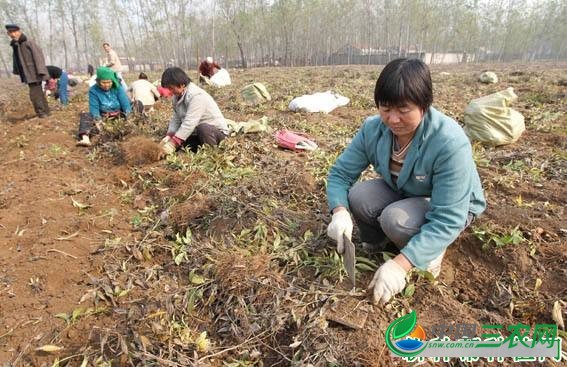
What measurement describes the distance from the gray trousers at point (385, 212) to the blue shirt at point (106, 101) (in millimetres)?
3863

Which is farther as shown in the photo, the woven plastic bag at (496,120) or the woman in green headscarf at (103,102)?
the woman in green headscarf at (103,102)

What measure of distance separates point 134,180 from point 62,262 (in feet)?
4.40

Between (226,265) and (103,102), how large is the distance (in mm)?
3739

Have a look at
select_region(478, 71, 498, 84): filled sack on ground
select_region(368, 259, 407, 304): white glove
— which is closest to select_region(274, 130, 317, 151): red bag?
select_region(368, 259, 407, 304): white glove

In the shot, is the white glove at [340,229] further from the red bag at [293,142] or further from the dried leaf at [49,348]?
the red bag at [293,142]

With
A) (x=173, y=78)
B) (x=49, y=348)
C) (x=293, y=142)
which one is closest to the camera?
(x=49, y=348)

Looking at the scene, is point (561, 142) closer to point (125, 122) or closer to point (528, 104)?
point (528, 104)

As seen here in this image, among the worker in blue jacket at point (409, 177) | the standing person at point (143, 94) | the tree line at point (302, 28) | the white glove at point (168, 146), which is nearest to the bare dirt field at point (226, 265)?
the white glove at point (168, 146)

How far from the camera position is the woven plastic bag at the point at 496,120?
3.68 meters

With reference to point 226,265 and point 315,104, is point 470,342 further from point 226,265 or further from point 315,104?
point 315,104

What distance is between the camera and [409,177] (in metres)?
1.65

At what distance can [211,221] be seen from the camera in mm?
2387

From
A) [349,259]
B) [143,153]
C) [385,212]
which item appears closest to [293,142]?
[143,153]

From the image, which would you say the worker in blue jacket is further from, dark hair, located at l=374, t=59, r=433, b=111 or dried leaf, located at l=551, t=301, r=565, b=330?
dried leaf, located at l=551, t=301, r=565, b=330
